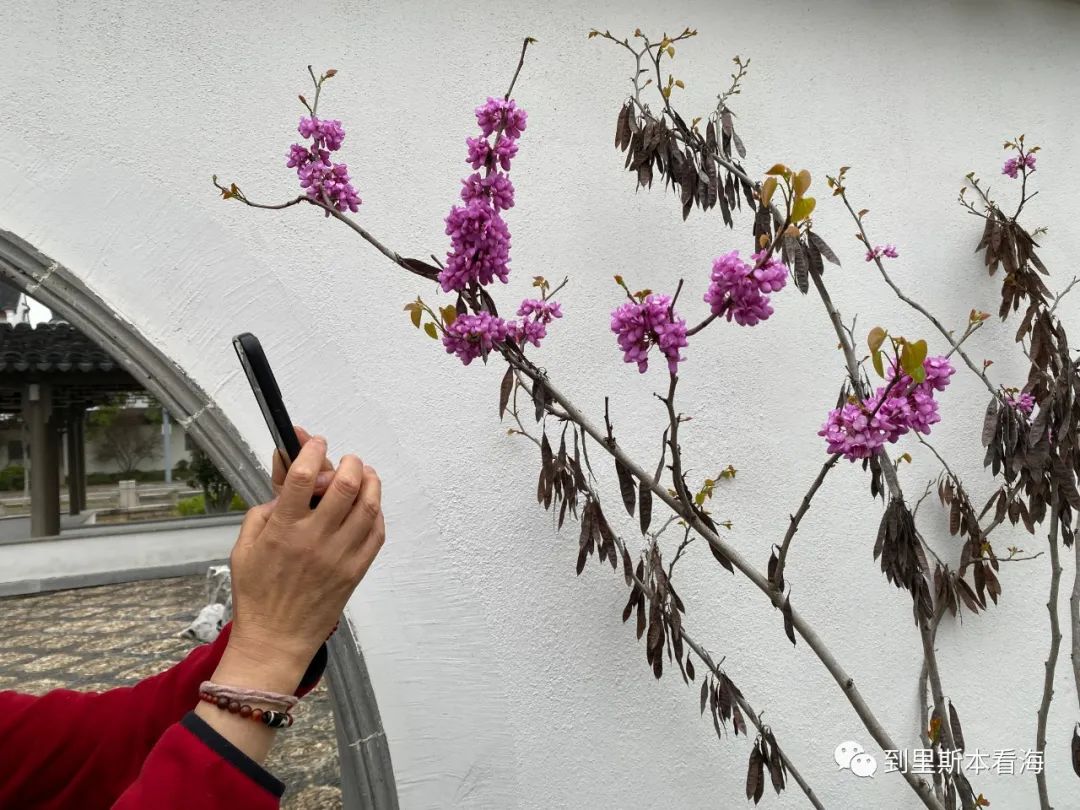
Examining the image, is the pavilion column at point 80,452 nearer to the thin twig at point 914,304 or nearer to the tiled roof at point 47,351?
the tiled roof at point 47,351

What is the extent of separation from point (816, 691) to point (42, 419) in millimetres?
11764

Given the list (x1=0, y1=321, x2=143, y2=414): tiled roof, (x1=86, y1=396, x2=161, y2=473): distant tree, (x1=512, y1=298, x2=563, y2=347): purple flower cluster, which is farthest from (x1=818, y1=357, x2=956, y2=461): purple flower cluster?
(x1=86, y1=396, x2=161, y2=473): distant tree

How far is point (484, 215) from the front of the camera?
1202 mm

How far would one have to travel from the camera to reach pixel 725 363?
1898 millimetres

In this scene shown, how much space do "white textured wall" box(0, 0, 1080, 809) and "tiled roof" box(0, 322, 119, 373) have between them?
30.8 feet

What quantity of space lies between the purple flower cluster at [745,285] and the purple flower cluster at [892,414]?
0.21 metres

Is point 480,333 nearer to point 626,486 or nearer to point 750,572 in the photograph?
point 626,486

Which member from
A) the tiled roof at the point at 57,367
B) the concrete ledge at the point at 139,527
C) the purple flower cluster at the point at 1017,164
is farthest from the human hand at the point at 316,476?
the tiled roof at the point at 57,367

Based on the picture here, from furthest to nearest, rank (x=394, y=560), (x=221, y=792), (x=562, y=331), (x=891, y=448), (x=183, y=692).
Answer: (x=891, y=448), (x=562, y=331), (x=394, y=560), (x=183, y=692), (x=221, y=792)

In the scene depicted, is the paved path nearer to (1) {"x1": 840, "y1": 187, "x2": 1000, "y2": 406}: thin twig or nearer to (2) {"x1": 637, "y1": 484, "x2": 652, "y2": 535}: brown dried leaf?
(2) {"x1": 637, "y1": 484, "x2": 652, "y2": 535}: brown dried leaf

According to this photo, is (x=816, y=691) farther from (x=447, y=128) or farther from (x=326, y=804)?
(x=326, y=804)

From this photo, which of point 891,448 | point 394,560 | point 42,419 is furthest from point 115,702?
point 42,419

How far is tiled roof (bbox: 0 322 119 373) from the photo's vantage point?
961 centimetres

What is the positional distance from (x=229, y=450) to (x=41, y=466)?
1119 cm
